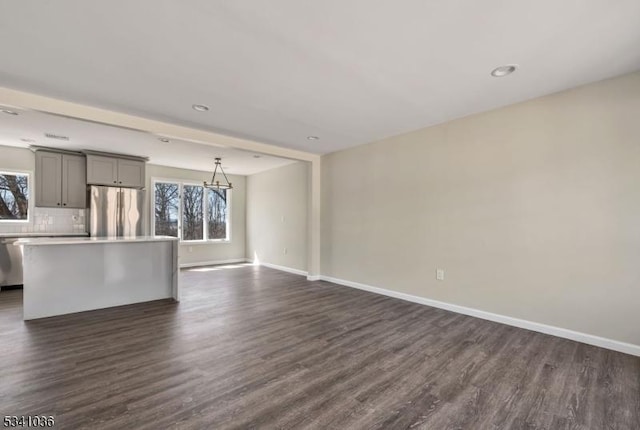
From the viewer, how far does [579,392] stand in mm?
2008

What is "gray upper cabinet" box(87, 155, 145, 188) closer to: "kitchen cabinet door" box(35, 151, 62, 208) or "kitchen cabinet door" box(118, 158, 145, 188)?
"kitchen cabinet door" box(118, 158, 145, 188)

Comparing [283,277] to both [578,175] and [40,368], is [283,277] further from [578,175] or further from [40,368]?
[578,175]

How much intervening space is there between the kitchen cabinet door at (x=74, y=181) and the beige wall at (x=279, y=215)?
3.61 metres

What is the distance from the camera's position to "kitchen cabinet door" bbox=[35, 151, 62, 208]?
16.9 ft

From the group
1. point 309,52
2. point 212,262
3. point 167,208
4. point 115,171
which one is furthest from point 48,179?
point 309,52

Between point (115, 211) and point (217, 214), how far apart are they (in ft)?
7.88

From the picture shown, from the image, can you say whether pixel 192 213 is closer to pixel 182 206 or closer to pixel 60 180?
pixel 182 206

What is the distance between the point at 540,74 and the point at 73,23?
3694 millimetres

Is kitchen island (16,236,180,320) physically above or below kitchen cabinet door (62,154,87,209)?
below

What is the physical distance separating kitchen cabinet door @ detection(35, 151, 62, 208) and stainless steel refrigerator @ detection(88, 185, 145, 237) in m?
0.52

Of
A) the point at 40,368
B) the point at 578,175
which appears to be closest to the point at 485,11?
the point at 578,175

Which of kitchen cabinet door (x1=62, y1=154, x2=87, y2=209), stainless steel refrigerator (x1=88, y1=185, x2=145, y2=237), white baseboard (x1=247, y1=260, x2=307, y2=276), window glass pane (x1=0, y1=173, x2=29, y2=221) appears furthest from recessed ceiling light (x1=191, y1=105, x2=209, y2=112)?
window glass pane (x1=0, y1=173, x2=29, y2=221)

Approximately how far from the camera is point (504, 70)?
2520mm

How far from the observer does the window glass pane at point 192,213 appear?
7.09 meters
